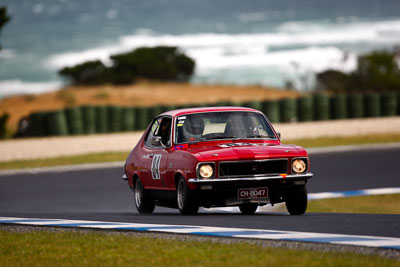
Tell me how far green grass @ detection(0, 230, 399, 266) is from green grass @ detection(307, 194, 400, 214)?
7.54 metres

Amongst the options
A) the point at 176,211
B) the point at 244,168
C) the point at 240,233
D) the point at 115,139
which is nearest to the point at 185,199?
the point at 244,168

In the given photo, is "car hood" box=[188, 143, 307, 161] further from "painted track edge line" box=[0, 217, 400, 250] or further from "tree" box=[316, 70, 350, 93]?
"tree" box=[316, 70, 350, 93]

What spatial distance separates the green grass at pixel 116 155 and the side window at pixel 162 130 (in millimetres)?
14092

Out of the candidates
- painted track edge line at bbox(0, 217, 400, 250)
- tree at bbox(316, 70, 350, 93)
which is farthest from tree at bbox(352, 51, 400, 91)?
painted track edge line at bbox(0, 217, 400, 250)

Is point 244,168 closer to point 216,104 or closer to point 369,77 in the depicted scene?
point 216,104

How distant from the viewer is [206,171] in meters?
9.96

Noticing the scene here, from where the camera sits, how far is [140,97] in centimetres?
6606

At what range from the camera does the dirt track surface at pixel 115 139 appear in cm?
3114

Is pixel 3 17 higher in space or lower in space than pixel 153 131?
higher

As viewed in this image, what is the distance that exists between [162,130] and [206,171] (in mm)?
1981

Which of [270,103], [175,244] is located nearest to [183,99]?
[270,103]

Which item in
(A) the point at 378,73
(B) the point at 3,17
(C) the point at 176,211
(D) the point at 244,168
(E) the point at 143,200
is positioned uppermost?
(B) the point at 3,17

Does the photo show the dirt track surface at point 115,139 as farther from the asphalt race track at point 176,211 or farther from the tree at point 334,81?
the tree at point 334,81

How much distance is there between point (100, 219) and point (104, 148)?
71.6 ft
